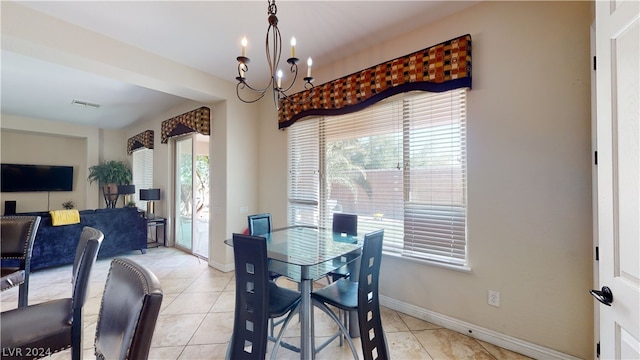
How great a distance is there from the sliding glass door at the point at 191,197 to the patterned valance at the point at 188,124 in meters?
0.23

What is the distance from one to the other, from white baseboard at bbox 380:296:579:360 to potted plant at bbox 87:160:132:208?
648cm

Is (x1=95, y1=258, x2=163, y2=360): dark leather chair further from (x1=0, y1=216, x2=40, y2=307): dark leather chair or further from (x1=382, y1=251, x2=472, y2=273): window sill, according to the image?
(x1=382, y1=251, x2=472, y2=273): window sill

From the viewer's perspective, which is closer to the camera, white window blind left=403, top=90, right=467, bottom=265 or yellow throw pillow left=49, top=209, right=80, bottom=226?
white window blind left=403, top=90, right=467, bottom=265

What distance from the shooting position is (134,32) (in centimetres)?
249

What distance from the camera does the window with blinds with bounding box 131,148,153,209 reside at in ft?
18.9

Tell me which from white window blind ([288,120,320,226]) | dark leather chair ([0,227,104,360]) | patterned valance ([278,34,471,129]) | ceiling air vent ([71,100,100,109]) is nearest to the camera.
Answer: dark leather chair ([0,227,104,360])

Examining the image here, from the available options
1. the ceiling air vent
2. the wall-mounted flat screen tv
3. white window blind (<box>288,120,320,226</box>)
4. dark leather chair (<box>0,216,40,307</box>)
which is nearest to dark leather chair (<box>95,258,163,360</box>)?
dark leather chair (<box>0,216,40,307</box>)

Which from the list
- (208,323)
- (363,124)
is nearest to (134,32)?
(363,124)

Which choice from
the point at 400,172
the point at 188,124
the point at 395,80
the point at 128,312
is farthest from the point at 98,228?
the point at 395,80

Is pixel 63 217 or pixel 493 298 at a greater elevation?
pixel 63 217

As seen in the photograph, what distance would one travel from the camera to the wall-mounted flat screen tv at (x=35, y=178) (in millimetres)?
5527

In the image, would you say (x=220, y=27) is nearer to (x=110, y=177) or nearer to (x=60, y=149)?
(x=110, y=177)

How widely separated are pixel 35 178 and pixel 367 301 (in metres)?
7.92

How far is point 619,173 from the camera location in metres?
1.01
